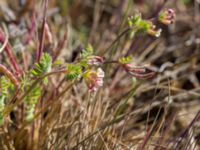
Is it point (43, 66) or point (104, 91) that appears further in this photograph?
point (104, 91)

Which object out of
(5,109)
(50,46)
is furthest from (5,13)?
(5,109)

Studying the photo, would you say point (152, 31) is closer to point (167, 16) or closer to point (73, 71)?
point (167, 16)

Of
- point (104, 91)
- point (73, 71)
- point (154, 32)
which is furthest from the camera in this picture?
point (104, 91)

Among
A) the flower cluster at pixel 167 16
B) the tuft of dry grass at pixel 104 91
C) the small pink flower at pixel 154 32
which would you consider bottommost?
the tuft of dry grass at pixel 104 91

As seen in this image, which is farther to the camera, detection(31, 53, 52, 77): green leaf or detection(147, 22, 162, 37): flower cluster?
detection(147, 22, 162, 37): flower cluster

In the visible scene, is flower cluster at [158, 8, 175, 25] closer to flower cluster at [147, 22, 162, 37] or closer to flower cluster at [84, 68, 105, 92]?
flower cluster at [147, 22, 162, 37]

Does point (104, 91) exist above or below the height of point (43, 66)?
below

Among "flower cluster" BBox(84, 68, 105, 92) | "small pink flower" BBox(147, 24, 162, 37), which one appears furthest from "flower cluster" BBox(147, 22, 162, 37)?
"flower cluster" BBox(84, 68, 105, 92)

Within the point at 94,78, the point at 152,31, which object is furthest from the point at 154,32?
the point at 94,78

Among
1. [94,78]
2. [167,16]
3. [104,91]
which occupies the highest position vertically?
[167,16]

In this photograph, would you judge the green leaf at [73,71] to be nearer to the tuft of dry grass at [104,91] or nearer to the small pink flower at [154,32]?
the tuft of dry grass at [104,91]

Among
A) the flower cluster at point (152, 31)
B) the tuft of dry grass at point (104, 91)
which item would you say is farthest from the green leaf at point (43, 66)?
the flower cluster at point (152, 31)

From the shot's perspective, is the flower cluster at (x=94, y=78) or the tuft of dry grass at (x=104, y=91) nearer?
the flower cluster at (x=94, y=78)
